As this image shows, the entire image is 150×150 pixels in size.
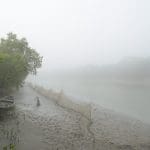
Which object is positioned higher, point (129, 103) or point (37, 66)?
point (37, 66)

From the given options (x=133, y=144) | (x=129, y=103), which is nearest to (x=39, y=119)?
(x=133, y=144)

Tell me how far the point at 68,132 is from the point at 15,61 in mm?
23034

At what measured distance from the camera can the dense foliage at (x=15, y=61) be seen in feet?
141

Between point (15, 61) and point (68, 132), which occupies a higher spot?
point (15, 61)

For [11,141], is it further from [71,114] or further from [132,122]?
[132,122]

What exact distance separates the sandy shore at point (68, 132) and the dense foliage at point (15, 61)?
9.41 meters

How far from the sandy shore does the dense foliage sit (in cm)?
941

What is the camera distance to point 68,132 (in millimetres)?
26969

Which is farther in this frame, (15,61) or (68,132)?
(15,61)

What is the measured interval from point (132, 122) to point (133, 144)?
12.0m

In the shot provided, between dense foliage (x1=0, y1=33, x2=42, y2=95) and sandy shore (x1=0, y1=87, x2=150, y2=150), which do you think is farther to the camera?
dense foliage (x1=0, y1=33, x2=42, y2=95)

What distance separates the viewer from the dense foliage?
42.9 m

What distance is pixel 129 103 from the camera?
5812 centimetres

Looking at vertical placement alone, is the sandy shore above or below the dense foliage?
below
